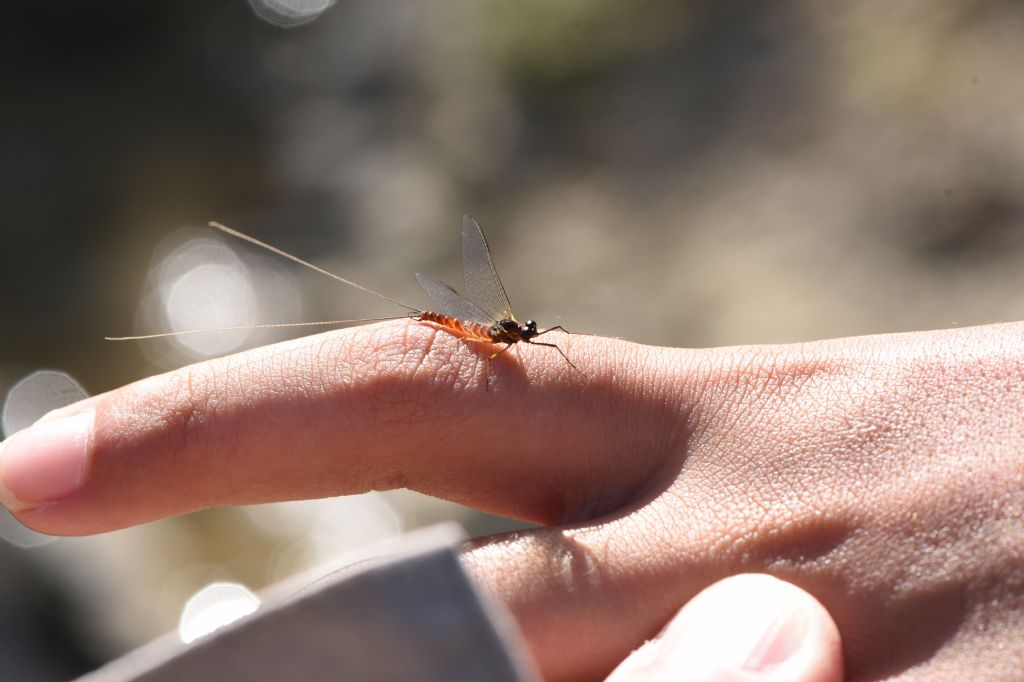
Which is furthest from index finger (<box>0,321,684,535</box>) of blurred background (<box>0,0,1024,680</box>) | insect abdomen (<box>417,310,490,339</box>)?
blurred background (<box>0,0,1024,680</box>)

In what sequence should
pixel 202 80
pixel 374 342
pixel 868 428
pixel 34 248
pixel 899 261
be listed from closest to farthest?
pixel 868 428 → pixel 374 342 → pixel 899 261 → pixel 34 248 → pixel 202 80

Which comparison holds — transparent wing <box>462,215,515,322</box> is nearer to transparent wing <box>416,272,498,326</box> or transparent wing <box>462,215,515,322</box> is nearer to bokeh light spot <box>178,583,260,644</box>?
transparent wing <box>416,272,498,326</box>

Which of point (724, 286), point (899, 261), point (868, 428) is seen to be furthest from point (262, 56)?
point (868, 428)

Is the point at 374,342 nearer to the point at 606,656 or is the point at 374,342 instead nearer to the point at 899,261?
the point at 606,656

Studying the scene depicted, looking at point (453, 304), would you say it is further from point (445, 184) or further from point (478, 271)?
point (445, 184)

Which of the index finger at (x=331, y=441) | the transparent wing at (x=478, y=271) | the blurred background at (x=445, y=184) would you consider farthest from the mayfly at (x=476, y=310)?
the blurred background at (x=445, y=184)

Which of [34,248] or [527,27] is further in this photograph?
[527,27]
